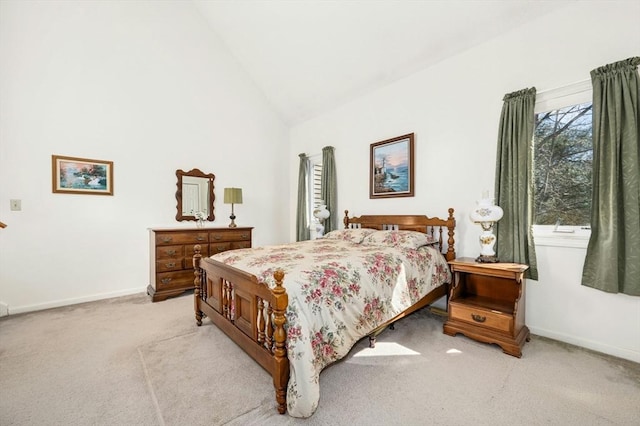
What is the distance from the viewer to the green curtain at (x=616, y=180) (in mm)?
2072

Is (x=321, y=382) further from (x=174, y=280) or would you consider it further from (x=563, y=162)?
(x=563, y=162)

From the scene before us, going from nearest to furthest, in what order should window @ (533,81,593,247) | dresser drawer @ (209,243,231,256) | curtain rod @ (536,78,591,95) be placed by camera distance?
1. curtain rod @ (536,78,591,95)
2. window @ (533,81,593,247)
3. dresser drawer @ (209,243,231,256)

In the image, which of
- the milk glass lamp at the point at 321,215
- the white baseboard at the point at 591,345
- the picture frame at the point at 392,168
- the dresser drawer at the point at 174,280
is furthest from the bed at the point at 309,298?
the milk glass lamp at the point at 321,215

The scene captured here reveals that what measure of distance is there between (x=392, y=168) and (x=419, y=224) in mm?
884

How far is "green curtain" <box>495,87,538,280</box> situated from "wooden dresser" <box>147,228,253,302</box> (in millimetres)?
3626

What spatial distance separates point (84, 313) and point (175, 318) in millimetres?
1123

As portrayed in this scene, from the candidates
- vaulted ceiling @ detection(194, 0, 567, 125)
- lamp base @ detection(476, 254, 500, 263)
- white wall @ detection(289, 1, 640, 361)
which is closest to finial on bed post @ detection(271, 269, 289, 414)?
lamp base @ detection(476, 254, 500, 263)

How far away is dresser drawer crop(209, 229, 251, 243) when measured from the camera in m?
4.05

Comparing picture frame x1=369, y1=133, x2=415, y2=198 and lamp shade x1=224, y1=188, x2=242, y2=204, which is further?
lamp shade x1=224, y1=188, x2=242, y2=204

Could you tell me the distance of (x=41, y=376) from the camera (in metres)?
1.92

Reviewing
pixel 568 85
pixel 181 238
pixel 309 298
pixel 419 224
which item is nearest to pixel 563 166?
pixel 568 85

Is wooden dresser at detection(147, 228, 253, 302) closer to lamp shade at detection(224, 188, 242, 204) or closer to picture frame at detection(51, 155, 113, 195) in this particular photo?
lamp shade at detection(224, 188, 242, 204)

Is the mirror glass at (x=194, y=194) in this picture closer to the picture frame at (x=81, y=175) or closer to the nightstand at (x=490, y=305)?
the picture frame at (x=81, y=175)

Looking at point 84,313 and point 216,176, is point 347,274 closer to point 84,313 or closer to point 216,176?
point 84,313
